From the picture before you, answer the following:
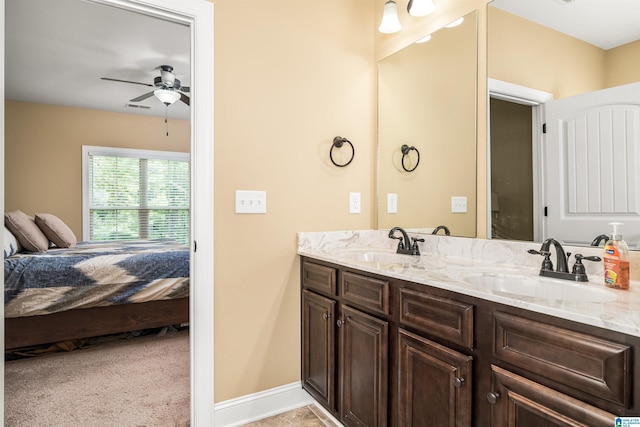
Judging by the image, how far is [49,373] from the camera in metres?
2.65

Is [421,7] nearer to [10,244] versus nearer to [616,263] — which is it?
[616,263]

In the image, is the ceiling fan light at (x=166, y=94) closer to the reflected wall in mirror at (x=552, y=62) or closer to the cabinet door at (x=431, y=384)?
the reflected wall in mirror at (x=552, y=62)

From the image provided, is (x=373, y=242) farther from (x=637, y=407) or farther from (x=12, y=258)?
(x=12, y=258)

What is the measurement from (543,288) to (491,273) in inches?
7.2

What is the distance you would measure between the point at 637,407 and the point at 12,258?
3779 millimetres

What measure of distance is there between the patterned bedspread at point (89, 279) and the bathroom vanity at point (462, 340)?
1.65 m

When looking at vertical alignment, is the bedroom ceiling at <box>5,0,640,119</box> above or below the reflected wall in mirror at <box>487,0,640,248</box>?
above

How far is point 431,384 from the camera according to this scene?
1273 millimetres

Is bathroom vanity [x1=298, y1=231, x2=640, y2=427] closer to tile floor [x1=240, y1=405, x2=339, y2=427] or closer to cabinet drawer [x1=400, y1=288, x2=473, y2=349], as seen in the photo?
cabinet drawer [x1=400, y1=288, x2=473, y2=349]

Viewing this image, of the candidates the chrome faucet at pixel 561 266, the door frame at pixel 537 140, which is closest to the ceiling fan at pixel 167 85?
the door frame at pixel 537 140

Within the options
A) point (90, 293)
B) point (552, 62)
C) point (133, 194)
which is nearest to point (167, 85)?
point (90, 293)

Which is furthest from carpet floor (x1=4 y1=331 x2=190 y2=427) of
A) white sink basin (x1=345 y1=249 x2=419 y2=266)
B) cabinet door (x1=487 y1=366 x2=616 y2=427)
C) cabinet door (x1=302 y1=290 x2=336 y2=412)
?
cabinet door (x1=487 y1=366 x2=616 y2=427)

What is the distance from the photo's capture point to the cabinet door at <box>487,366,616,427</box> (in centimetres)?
85

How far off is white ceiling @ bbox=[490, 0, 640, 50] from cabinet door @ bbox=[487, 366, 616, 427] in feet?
4.03
